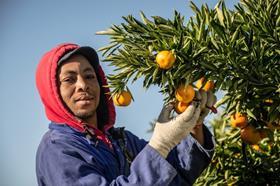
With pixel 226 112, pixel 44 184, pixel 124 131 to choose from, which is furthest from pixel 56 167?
pixel 226 112

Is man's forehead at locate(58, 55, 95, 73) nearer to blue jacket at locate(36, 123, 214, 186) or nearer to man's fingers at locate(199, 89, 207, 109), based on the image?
blue jacket at locate(36, 123, 214, 186)

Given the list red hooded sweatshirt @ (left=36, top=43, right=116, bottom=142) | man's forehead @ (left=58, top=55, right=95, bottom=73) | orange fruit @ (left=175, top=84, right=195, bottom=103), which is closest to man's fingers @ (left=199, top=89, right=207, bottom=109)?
orange fruit @ (left=175, top=84, right=195, bottom=103)

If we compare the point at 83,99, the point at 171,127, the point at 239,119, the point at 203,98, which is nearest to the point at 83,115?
the point at 83,99

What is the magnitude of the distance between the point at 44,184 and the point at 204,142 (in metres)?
0.90

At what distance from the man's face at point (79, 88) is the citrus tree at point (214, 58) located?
384 mm

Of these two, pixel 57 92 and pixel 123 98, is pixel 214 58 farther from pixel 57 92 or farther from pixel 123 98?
pixel 57 92

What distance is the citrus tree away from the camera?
2.33m

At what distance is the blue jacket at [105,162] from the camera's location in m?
2.48

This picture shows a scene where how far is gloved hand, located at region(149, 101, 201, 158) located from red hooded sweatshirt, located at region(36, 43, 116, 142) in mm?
487

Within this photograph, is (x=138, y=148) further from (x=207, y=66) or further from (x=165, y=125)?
(x=207, y=66)

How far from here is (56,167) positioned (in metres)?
2.61

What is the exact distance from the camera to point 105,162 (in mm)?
2766

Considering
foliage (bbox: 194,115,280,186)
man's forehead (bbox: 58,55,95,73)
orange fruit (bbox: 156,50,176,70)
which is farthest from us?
foliage (bbox: 194,115,280,186)

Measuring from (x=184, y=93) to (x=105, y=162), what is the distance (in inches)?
27.6
